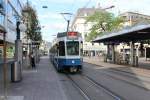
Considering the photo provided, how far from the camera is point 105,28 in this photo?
360 feet

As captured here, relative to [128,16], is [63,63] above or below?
below

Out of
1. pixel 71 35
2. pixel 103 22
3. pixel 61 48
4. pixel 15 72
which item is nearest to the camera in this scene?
pixel 15 72

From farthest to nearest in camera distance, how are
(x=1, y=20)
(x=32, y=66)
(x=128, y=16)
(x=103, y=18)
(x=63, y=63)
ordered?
(x=128, y=16), (x=103, y=18), (x=1, y=20), (x=32, y=66), (x=63, y=63)

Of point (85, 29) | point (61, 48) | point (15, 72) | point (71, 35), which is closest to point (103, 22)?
point (85, 29)

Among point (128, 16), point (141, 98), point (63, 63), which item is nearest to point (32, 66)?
point (63, 63)

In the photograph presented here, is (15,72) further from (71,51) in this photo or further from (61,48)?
(61,48)

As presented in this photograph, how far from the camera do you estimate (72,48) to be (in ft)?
114

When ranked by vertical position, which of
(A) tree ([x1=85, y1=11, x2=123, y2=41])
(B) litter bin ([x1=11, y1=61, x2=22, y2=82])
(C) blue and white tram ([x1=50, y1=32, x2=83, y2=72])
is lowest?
(B) litter bin ([x1=11, y1=61, x2=22, y2=82])

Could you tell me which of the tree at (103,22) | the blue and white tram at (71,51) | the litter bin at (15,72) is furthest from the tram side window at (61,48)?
the tree at (103,22)

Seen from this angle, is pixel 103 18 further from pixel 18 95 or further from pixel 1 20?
pixel 18 95

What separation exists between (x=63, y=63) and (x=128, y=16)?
4412 inches

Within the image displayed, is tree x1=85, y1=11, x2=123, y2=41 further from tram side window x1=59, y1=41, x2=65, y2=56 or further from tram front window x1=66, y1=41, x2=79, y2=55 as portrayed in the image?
tram front window x1=66, y1=41, x2=79, y2=55

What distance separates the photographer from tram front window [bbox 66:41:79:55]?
3459 centimetres

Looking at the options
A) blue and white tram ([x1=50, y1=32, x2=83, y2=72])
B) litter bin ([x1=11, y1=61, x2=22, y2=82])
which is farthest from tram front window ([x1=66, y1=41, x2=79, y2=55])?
litter bin ([x1=11, y1=61, x2=22, y2=82])
